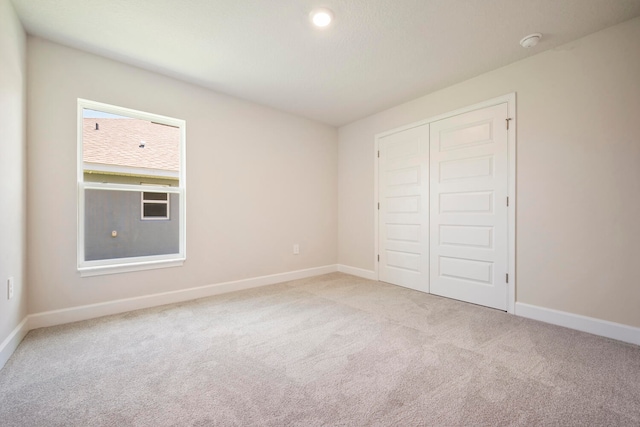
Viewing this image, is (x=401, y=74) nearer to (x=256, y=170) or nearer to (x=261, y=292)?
(x=256, y=170)

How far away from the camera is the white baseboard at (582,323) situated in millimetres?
2162

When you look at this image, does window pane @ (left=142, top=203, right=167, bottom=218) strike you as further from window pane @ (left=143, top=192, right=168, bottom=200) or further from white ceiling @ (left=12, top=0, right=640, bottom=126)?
white ceiling @ (left=12, top=0, right=640, bottom=126)

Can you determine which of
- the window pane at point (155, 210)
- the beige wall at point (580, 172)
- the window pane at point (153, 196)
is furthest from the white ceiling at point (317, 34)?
the window pane at point (155, 210)

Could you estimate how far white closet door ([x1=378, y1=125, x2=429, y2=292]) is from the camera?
3.62m

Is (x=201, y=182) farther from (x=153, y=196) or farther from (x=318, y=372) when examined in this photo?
(x=318, y=372)

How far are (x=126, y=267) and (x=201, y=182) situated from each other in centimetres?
122

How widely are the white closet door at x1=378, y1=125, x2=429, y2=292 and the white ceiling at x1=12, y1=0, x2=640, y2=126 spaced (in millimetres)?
869

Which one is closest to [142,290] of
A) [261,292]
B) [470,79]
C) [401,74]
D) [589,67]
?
[261,292]

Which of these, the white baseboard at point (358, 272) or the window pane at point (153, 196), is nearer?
the window pane at point (153, 196)

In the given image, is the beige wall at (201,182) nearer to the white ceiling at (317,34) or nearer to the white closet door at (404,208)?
the white ceiling at (317,34)

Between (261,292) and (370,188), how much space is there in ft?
7.52

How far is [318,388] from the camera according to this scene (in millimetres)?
1586

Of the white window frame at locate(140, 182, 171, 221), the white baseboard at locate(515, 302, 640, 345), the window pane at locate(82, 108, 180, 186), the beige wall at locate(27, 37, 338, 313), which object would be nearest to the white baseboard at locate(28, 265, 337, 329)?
the beige wall at locate(27, 37, 338, 313)

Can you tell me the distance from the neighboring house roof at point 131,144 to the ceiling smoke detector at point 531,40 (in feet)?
12.1
